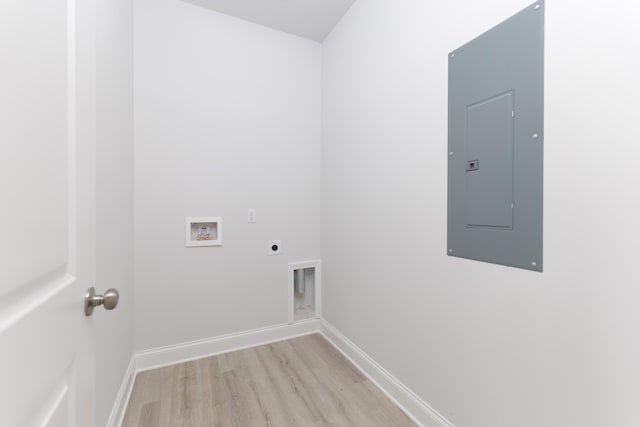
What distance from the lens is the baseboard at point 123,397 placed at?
4.61ft

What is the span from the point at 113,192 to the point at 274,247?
128 cm

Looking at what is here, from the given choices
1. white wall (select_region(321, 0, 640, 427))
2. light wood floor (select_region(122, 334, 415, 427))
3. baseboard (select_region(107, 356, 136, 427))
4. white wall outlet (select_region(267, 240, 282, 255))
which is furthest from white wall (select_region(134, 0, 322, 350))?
white wall (select_region(321, 0, 640, 427))

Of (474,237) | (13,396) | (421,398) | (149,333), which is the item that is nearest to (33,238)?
(13,396)

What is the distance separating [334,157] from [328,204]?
0.42 metres

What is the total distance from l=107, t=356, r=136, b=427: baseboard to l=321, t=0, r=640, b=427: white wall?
1499mm

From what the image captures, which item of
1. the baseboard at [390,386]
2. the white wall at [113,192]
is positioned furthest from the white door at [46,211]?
the baseboard at [390,386]

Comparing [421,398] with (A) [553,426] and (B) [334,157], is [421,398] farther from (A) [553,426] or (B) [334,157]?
(B) [334,157]

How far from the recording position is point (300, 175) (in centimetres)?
254

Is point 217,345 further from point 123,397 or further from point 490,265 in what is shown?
point 490,265

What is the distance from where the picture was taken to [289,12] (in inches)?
86.0

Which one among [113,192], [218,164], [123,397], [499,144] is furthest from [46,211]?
[218,164]

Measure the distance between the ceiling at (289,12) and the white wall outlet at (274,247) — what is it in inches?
73.6

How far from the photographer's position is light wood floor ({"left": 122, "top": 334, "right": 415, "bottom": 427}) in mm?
1526

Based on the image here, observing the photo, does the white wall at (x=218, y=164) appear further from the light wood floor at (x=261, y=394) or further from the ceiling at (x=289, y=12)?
the light wood floor at (x=261, y=394)
